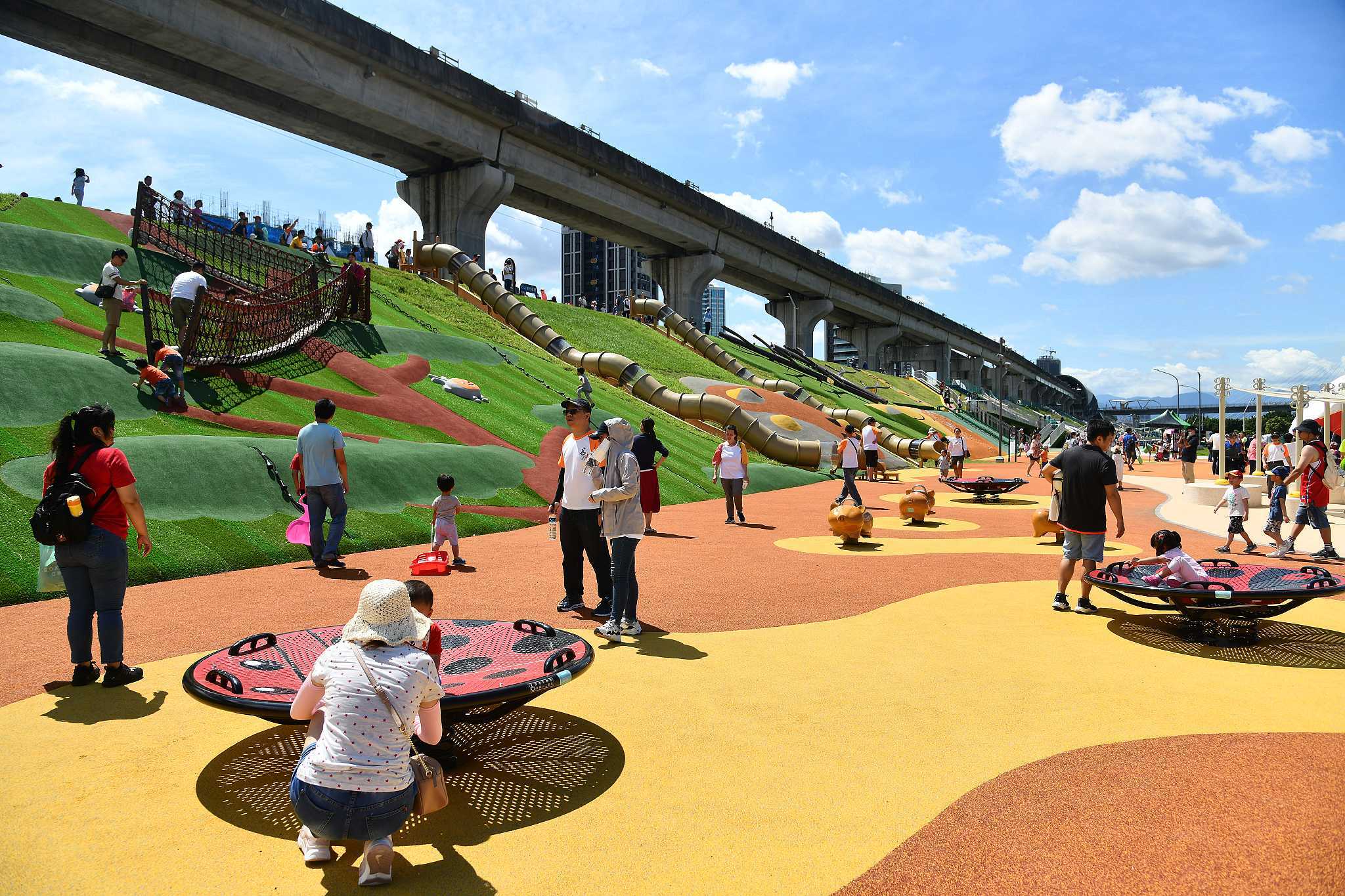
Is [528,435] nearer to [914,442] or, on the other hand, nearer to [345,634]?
[345,634]

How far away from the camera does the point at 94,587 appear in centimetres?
585

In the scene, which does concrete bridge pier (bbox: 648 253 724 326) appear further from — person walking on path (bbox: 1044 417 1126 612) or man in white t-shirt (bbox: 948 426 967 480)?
person walking on path (bbox: 1044 417 1126 612)

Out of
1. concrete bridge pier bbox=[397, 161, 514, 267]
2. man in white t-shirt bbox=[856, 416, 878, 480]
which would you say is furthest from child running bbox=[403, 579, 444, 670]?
concrete bridge pier bbox=[397, 161, 514, 267]

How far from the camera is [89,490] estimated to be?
5.69 m

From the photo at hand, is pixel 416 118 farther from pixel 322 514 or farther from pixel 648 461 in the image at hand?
pixel 322 514

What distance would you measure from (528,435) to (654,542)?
24.2 ft

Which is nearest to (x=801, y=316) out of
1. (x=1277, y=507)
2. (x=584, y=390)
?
(x=584, y=390)

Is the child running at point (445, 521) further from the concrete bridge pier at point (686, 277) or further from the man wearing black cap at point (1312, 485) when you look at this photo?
the concrete bridge pier at point (686, 277)

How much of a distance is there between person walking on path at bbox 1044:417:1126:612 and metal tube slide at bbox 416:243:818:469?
19.7 metres

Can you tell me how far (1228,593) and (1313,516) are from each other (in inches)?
249

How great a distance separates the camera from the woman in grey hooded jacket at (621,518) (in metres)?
7.21

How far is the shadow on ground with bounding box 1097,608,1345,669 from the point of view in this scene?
6.67 meters

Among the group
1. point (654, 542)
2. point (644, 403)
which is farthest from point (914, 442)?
point (654, 542)

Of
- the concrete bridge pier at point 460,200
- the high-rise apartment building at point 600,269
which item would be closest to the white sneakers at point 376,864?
the concrete bridge pier at point 460,200
